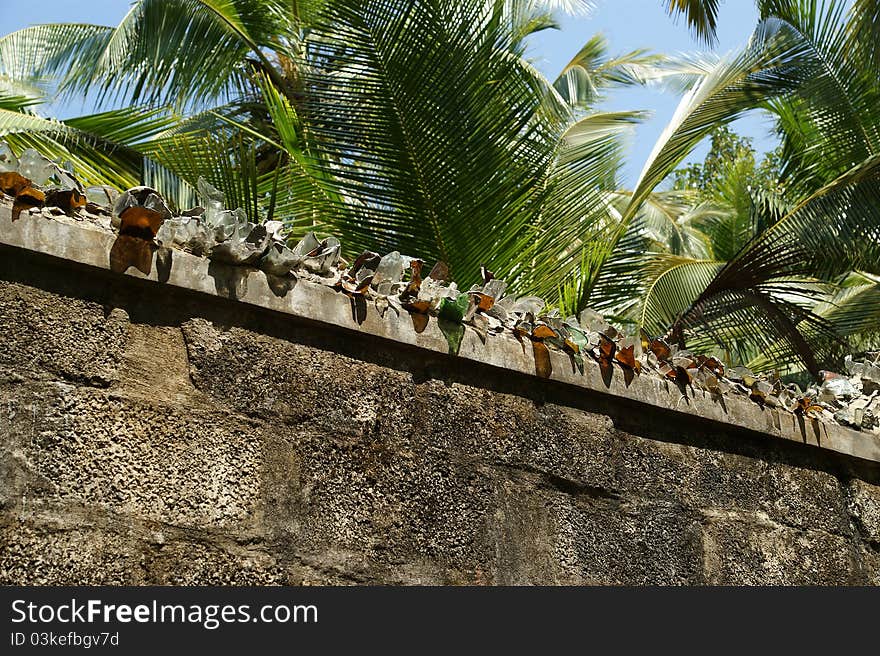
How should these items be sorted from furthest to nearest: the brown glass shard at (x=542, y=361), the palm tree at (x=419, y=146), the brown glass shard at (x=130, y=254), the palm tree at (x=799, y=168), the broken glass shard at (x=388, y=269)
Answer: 1. the palm tree at (x=799, y=168)
2. the palm tree at (x=419, y=146)
3. the brown glass shard at (x=542, y=361)
4. the broken glass shard at (x=388, y=269)
5. the brown glass shard at (x=130, y=254)

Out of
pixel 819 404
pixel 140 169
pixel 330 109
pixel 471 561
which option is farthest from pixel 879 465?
pixel 140 169

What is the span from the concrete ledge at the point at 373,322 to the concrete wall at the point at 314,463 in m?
0.03

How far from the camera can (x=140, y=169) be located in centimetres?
602

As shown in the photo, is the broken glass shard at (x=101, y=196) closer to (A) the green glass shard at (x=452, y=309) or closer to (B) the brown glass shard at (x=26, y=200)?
(B) the brown glass shard at (x=26, y=200)

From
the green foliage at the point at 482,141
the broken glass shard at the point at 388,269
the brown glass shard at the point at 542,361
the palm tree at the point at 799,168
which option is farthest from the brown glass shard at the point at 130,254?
the palm tree at the point at 799,168

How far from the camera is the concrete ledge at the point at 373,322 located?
188 centimetres

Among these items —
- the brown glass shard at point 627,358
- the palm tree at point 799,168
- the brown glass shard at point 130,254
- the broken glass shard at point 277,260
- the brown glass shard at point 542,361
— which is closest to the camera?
the brown glass shard at point 130,254

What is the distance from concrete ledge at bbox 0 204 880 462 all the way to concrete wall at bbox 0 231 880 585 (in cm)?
3

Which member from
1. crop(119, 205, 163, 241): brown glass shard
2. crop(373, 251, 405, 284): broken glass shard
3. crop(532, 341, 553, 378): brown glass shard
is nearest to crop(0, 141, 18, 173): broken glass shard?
crop(119, 205, 163, 241): brown glass shard

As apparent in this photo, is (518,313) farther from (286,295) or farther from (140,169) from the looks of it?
(140,169)

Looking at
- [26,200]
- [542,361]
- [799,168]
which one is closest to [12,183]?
[26,200]

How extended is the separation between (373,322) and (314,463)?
14.5 inches

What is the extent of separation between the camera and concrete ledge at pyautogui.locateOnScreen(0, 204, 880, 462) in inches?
74.0

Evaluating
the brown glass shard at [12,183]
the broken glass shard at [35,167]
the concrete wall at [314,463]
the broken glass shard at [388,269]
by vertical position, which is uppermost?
the broken glass shard at [35,167]
